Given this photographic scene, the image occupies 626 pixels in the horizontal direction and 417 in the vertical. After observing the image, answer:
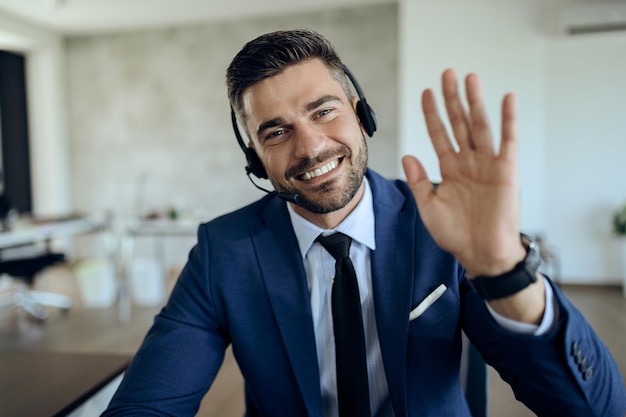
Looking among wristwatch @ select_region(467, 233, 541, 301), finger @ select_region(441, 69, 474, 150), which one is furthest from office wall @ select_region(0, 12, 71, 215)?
wristwatch @ select_region(467, 233, 541, 301)

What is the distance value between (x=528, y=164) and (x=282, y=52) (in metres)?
3.80

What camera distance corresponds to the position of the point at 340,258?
886 millimetres

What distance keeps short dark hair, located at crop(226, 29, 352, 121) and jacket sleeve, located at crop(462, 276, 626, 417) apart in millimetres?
570

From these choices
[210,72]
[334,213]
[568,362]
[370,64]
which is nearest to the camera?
[568,362]

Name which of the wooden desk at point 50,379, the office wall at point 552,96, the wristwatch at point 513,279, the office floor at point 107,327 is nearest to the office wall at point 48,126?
the office floor at point 107,327

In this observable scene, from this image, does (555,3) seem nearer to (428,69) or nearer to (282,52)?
(428,69)

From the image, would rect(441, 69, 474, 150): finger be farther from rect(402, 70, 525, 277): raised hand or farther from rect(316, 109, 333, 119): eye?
rect(316, 109, 333, 119): eye

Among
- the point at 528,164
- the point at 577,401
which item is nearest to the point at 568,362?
the point at 577,401

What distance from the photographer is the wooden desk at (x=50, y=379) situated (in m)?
0.81

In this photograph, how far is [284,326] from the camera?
87 centimetres

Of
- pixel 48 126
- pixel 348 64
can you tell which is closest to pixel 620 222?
pixel 348 64

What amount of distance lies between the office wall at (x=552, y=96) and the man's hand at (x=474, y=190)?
334 centimetres

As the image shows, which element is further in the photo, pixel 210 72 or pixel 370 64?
pixel 210 72

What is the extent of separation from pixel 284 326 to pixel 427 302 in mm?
276
